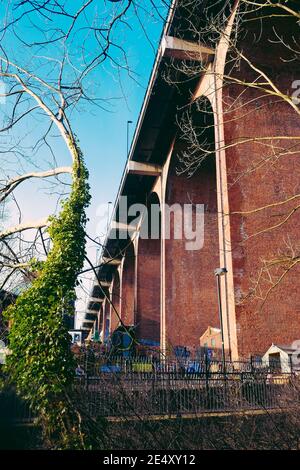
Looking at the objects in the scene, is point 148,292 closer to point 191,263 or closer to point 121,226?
point 121,226

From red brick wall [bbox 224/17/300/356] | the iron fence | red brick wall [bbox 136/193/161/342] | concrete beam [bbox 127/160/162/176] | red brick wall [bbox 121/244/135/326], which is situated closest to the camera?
the iron fence

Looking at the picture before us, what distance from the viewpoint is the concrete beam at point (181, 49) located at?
1203cm

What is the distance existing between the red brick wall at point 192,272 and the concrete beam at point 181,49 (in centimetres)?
558

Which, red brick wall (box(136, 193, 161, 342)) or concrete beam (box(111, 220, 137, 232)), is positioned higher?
concrete beam (box(111, 220, 137, 232))

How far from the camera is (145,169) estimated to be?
19156 millimetres

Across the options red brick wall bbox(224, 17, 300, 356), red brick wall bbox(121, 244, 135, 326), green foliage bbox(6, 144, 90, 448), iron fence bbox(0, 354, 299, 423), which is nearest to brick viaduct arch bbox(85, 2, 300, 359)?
red brick wall bbox(224, 17, 300, 356)

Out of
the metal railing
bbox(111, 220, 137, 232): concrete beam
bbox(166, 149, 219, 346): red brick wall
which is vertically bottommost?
the metal railing

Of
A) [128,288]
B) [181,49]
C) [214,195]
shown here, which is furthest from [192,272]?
[128,288]

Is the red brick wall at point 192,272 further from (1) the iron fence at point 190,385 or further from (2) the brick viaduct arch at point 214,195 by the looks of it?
(1) the iron fence at point 190,385

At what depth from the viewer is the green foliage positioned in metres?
3.92

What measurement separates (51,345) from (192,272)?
14.3 m

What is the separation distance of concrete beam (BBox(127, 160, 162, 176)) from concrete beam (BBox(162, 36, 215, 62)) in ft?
23.3

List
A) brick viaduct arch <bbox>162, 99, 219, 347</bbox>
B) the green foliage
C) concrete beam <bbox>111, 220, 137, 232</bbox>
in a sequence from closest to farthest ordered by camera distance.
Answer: the green foliage, brick viaduct arch <bbox>162, 99, 219, 347</bbox>, concrete beam <bbox>111, 220, 137, 232</bbox>

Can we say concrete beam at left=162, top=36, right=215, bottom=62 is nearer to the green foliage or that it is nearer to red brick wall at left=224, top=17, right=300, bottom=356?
red brick wall at left=224, top=17, right=300, bottom=356
